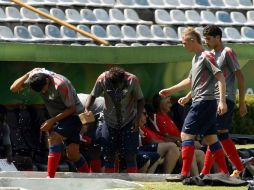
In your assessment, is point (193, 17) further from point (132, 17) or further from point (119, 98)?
point (119, 98)

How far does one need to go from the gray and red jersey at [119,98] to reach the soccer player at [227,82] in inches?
53.3

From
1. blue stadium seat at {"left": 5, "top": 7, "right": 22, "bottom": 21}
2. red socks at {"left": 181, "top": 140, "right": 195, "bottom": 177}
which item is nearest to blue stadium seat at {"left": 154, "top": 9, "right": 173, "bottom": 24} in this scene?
blue stadium seat at {"left": 5, "top": 7, "right": 22, "bottom": 21}

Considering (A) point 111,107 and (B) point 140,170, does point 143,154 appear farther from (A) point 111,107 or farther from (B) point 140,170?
(A) point 111,107

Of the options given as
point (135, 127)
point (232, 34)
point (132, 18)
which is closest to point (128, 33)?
point (132, 18)

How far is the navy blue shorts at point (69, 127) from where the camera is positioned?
13.3 meters

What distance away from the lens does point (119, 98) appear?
13.8 metres

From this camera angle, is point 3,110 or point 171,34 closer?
point 3,110

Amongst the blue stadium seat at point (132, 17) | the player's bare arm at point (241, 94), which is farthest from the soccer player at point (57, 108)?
the blue stadium seat at point (132, 17)

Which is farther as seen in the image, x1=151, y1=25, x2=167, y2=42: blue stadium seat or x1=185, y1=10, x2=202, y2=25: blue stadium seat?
x1=185, y1=10, x2=202, y2=25: blue stadium seat

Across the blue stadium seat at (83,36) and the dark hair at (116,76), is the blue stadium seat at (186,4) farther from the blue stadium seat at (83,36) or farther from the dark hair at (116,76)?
the dark hair at (116,76)

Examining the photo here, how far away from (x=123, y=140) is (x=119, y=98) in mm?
487

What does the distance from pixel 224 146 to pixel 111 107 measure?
5.39ft

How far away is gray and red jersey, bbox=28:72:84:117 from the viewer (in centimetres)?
1310

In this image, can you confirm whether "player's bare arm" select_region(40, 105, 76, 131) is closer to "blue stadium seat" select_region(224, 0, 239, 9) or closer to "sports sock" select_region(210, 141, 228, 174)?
"sports sock" select_region(210, 141, 228, 174)
